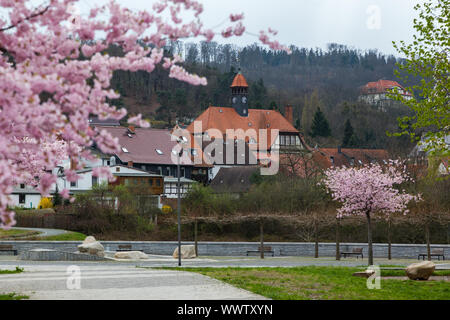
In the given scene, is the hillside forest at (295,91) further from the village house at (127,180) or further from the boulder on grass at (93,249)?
the boulder on grass at (93,249)

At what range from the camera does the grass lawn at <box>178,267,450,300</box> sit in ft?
44.9

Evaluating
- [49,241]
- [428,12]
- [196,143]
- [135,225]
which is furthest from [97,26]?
[196,143]

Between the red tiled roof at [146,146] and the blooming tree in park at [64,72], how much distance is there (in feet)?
206

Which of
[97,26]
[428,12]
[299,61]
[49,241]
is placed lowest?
[49,241]

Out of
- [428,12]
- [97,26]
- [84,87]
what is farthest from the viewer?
[428,12]

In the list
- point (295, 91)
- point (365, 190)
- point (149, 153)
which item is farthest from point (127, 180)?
point (295, 91)

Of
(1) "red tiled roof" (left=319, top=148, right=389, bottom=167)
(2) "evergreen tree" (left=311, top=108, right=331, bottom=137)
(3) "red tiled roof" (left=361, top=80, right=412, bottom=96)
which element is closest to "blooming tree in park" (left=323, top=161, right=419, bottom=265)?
(1) "red tiled roof" (left=319, top=148, right=389, bottom=167)

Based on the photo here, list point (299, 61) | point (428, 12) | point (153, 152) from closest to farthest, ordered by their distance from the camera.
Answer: point (428, 12)
point (153, 152)
point (299, 61)

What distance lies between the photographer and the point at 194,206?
4672 centimetres

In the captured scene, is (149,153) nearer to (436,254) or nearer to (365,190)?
(436,254)

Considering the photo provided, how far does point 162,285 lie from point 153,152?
199ft

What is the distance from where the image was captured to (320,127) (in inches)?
3967

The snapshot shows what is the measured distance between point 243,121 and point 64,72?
90632 millimetres

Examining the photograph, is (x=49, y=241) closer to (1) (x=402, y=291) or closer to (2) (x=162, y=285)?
(2) (x=162, y=285)
